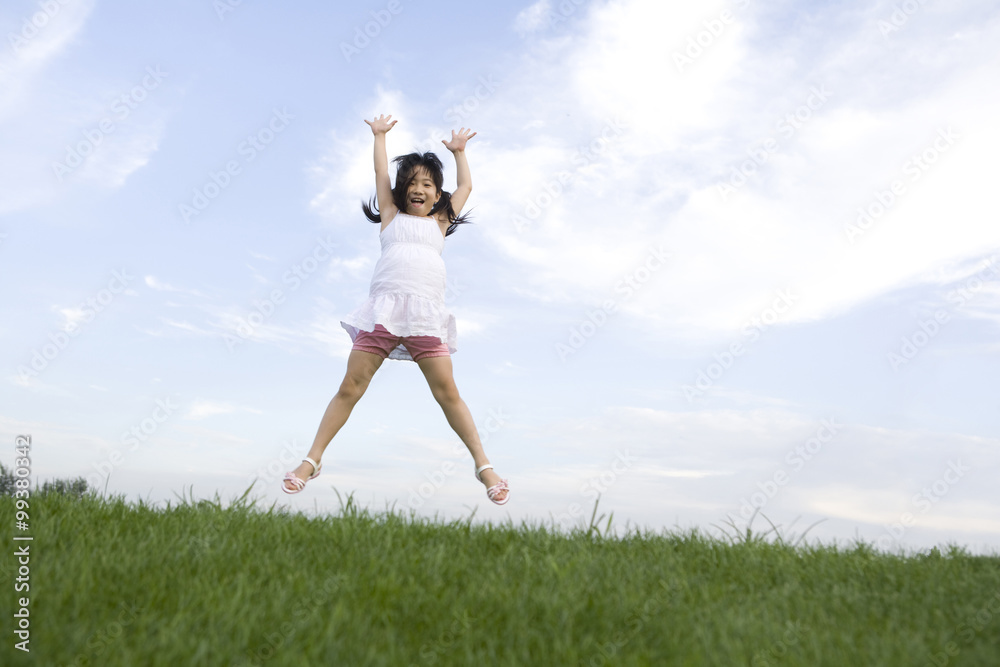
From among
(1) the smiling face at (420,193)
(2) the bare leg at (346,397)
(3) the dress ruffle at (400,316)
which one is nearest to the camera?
(3) the dress ruffle at (400,316)

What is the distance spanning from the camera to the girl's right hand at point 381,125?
635 cm

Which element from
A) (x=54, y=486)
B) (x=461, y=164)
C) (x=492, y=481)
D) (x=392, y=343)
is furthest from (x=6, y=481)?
(x=461, y=164)

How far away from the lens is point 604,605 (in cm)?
337

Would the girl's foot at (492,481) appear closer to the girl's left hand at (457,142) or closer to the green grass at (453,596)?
the green grass at (453,596)

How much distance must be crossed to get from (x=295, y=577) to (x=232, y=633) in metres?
0.50

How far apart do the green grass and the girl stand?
4.19 ft

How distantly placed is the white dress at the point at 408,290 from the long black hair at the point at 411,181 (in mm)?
184

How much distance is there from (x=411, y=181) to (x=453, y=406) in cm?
180

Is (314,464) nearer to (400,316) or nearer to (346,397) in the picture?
(346,397)

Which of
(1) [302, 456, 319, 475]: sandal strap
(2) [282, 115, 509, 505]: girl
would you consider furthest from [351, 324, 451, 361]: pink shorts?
(1) [302, 456, 319, 475]: sandal strap

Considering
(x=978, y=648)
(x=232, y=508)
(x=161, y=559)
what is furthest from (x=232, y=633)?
(x=978, y=648)

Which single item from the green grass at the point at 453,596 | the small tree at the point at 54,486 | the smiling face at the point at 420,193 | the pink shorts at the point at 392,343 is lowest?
the green grass at the point at 453,596

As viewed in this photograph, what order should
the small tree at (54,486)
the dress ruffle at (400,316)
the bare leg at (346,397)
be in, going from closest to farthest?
1. the small tree at (54,486)
2. the dress ruffle at (400,316)
3. the bare leg at (346,397)

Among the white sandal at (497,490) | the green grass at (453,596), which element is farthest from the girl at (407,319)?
the green grass at (453,596)
